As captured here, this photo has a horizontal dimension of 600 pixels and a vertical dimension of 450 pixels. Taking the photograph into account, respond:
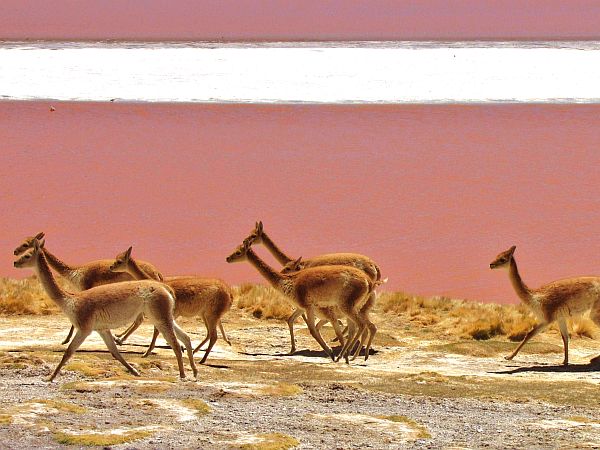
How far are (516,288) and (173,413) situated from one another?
616 cm

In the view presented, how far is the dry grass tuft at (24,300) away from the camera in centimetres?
2012

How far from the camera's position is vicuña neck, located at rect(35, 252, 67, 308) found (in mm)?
15596

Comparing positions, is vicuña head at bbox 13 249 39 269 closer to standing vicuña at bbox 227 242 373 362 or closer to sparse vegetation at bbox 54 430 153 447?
standing vicuña at bbox 227 242 373 362

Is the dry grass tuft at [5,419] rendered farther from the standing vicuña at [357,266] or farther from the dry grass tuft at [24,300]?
the dry grass tuft at [24,300]

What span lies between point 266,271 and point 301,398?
4137mm

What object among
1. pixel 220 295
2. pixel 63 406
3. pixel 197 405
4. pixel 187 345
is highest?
pixel 220 295

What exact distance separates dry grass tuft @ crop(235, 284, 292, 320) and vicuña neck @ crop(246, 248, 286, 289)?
197 cm

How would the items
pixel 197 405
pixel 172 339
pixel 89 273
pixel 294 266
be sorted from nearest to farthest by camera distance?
pixel 197 405, pixel 172 339, pixel 89 273, pixel 294 266

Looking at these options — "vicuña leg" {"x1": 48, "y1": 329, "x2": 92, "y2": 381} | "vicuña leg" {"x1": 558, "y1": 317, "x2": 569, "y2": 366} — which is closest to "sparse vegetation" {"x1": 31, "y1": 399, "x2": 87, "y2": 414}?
"vicuña leg" {"x1": 48, "y1": 329, "x2": 92, "y2": 381}

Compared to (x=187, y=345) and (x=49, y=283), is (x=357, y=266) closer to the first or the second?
(x=187, y=345)

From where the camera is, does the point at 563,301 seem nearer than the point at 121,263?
Yes

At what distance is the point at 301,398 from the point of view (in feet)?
46.8

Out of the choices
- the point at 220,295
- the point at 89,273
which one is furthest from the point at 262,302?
the point at 220,295

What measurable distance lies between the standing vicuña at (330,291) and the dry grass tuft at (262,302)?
9.11 feet
